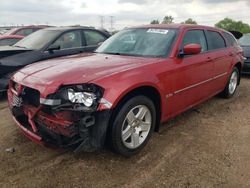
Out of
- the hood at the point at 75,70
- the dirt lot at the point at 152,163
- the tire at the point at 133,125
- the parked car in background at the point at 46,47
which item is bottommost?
the dirt lot at the point at 152,163

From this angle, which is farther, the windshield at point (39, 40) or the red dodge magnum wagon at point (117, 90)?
the windshield at point (39, 40)

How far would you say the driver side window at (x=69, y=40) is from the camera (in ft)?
23.4

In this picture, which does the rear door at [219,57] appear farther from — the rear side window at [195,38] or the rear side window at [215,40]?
the rear side window at [195,38]

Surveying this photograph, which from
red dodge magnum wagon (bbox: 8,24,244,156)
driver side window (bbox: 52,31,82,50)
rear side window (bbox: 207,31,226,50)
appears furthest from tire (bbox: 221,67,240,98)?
driver side window (bbox: 52,31,82,50)

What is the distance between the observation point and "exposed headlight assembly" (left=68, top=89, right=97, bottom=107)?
10.1 feet

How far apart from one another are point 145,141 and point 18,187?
1.61m

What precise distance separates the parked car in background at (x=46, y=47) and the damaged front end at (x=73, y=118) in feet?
10.7

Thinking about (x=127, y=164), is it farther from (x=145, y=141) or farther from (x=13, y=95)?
(x=13, y=95)

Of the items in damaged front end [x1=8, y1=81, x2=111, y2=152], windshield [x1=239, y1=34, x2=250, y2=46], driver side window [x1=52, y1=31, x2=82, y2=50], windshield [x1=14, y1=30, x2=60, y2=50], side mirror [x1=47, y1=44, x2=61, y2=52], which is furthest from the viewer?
windshield [x1=239, y1=34, x2=250, y2=46]

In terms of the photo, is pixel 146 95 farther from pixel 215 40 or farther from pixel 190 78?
pixel 215 40

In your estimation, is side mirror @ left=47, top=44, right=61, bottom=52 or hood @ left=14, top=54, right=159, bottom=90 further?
side mirror @ left=47, top=44, right=61, bottom=52

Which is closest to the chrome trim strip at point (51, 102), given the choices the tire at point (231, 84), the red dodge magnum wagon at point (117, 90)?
the red dodge magnum wagon at point (117, 90)

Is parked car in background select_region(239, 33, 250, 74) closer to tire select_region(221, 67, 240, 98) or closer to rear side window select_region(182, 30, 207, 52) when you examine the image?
tire select_region(221, 67, 240, 98)

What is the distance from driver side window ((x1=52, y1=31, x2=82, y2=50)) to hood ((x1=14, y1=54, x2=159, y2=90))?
3138 mm
